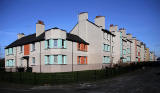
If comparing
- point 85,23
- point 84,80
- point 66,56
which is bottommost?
point 84,80

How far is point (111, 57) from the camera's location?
38.3 meters

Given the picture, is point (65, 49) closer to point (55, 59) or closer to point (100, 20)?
point (55, 59)

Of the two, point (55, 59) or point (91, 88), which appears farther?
point (55, 59)

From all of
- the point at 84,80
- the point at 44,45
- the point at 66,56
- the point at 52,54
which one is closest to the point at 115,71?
the point at 84,80

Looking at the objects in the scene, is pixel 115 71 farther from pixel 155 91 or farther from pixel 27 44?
pixel 27 44

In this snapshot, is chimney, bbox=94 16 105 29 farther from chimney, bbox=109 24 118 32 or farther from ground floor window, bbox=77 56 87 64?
ground floor window, bbox=77 56 87 64


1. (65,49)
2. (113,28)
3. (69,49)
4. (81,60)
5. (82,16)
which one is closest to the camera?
(65,49)

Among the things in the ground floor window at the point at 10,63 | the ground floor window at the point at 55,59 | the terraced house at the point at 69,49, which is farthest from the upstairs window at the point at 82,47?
the ground floor window at the point at 10,63

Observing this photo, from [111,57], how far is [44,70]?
18.6m

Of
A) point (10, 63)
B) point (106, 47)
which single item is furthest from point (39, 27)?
point (106, 47)

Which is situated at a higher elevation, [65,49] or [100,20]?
[100,20]

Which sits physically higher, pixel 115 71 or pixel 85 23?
pixel 85 23

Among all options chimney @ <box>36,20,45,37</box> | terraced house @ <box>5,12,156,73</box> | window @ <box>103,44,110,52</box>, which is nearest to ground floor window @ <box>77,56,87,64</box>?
terraced house @ <box>5,12,156,73</box>

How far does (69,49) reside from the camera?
28391 mm
